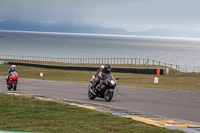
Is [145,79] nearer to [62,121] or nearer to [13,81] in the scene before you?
[13,81]

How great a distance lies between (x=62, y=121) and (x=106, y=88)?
6521 millimetres

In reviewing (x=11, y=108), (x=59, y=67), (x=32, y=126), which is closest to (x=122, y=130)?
(x=32, y=126)

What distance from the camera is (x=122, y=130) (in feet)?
27.5

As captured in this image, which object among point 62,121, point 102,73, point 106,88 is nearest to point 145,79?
point 106,88

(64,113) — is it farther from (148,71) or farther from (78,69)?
(78,69)

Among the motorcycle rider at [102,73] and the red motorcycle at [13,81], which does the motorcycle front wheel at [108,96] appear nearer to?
the motorcycle rider at [102,73]

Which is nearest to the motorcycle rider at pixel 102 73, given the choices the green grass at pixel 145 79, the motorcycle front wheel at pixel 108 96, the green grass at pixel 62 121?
the motorcycle front wheel at pixel 108 96

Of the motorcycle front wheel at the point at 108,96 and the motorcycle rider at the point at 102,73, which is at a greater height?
the motorcycle rider at the point at 102,73

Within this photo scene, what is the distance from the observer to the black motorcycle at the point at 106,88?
15.5m

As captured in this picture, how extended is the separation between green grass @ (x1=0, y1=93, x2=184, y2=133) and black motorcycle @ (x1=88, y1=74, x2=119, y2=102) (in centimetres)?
334

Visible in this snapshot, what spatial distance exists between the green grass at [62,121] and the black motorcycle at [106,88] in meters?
3.34

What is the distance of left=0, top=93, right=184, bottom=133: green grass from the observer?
8.33 m

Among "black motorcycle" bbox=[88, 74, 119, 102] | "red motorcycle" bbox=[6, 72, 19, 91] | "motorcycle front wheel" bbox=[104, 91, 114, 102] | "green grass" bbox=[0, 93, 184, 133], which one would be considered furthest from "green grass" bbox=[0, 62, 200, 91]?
"green grass" bbox=[0, 93, 184, 133]

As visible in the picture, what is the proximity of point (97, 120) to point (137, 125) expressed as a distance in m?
1.27
